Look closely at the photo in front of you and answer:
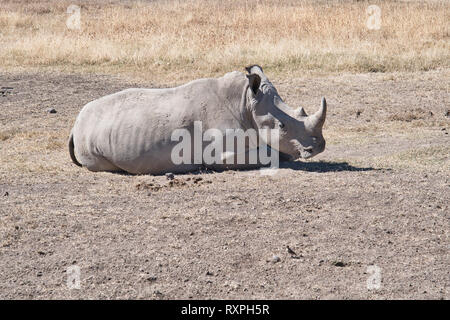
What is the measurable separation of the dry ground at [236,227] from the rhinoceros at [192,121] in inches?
9.7

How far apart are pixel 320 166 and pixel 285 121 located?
669 millimetres

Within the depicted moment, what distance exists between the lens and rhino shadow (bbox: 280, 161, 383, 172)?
8086mm

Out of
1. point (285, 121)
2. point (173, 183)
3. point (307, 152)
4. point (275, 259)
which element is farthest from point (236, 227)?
point (285, 121)

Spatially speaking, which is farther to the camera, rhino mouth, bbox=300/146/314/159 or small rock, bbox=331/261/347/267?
rhino mouth, bbox=300/146/314/159

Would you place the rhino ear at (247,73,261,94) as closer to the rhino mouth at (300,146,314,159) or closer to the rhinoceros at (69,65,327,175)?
the rhinoceros at (69,65,327,175)

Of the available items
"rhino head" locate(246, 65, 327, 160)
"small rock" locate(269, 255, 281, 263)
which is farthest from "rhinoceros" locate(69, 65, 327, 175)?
"small rock" locate(269, 255, 281, 263)

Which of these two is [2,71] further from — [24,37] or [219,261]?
[219,261]

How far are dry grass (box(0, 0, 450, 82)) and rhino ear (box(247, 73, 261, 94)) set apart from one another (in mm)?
6784

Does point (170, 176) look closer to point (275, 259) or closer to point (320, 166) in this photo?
point (320, 166)

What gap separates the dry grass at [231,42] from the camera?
50.5 feet

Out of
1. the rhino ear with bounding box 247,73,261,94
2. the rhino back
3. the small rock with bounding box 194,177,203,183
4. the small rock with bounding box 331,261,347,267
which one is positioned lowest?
the small rock with bounding box 331,261,347,267

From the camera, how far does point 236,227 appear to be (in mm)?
6371

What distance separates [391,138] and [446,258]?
461cm

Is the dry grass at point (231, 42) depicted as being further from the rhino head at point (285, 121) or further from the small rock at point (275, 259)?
the small rock at point (275, 259)
